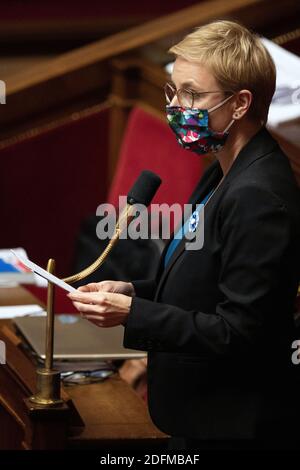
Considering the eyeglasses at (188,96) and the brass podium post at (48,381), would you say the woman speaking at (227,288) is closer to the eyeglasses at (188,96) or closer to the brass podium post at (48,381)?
the eyeglasses at (188,96)

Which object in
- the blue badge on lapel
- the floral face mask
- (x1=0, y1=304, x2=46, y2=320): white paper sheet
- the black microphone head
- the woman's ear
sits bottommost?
(x1=0, y1=304, x2=46, y2=320): white paper sheet

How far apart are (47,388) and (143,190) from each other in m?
0.36

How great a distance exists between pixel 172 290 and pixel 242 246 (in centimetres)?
18

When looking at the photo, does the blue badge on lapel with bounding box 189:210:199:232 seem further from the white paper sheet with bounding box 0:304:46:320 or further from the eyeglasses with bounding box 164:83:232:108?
the white paper sheet with bounding box 0:304:46:320

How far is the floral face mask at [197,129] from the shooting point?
1.52 metres

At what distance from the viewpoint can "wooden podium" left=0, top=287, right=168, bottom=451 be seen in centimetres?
157

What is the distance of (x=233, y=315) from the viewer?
139 centimetres

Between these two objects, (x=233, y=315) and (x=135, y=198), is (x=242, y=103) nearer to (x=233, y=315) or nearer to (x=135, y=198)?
(x=135, y=198)

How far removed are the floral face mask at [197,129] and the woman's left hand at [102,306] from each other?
0.29 m

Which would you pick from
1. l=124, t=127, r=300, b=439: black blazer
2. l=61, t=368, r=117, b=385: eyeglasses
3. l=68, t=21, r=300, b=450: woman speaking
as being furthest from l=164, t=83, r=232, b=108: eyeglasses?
l=61, t=368, r=117, b=385: eyeglasses

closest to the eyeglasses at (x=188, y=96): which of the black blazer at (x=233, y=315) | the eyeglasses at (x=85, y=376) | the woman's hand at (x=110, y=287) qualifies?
the black blazer at (x=233, y=315)

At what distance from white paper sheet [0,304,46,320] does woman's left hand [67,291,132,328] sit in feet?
2.98

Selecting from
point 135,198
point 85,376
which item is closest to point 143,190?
point 135,198
